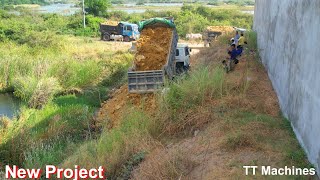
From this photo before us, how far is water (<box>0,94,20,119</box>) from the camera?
52.3 ft

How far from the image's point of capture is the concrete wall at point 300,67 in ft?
20.0

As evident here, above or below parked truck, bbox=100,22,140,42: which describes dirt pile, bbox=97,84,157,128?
Answer: below

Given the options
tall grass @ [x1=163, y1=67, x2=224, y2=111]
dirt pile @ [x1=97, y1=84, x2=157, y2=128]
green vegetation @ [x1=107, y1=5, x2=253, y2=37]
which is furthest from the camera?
green vegetation @ [x1=107, y1=5, x2=253, y2=37]

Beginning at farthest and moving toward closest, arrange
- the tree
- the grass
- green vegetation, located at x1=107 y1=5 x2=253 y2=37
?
1. the tree
2. green vegetation, located at x1=107 y1=5 x2=253 y2=37
3. the grass

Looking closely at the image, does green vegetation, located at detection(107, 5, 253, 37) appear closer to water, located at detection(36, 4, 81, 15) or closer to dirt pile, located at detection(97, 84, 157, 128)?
water, located at detection(36, 4, 81, 15)

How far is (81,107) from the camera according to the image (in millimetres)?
14320

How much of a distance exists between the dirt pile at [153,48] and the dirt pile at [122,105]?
136 cm

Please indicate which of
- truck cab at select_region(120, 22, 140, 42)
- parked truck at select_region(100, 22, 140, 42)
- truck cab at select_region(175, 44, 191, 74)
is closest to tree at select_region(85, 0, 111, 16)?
parked truck at select_region(100, 22, 140, 42)

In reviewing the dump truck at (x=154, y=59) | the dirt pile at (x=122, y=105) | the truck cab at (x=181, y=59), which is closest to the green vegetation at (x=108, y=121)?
the dirt pile at (x=122, y=105)

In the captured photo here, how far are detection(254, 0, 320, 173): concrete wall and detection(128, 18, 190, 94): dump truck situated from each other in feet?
12.5

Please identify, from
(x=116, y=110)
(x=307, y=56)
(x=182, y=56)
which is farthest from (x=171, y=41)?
(x=307, y=56)

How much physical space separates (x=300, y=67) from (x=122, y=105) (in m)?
6.90

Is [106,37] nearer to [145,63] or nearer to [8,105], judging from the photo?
[8,105]

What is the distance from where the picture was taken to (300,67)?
283 inches
